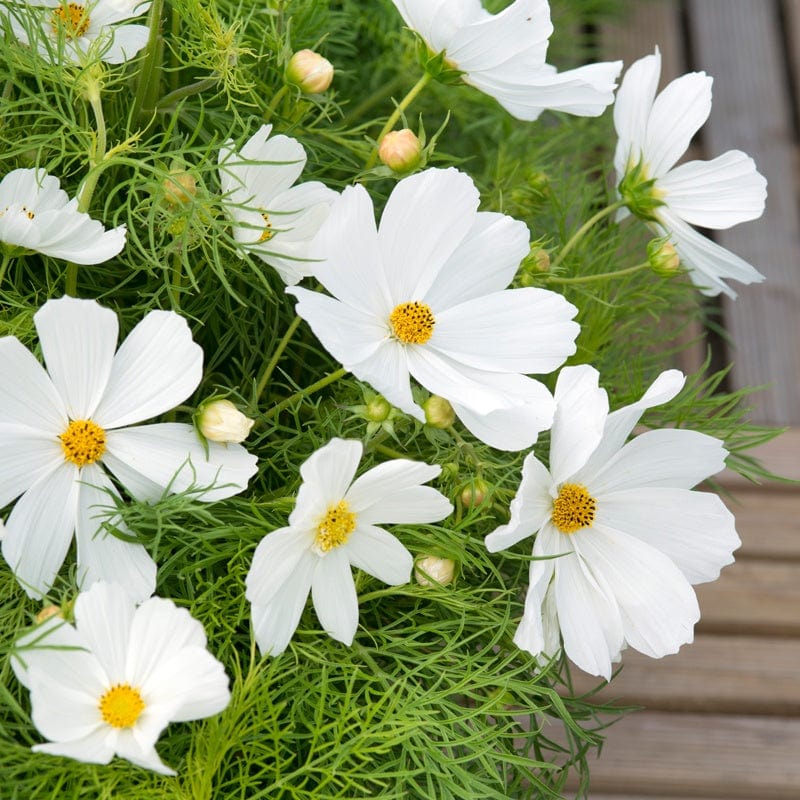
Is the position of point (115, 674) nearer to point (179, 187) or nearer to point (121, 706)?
point (121, 706)

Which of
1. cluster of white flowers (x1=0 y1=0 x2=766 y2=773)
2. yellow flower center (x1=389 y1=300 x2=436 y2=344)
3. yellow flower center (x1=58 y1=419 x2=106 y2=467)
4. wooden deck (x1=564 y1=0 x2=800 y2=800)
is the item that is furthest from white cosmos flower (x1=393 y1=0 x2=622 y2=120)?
wooden deck (x1=564 y1=0 x2=800 y2=800)

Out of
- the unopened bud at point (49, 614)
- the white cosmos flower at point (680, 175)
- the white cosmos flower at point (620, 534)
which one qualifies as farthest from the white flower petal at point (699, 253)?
the unopened bud at point (49, 614)

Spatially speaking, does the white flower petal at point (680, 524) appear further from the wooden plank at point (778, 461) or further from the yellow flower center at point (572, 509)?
the wooden plank at point (778, 461)

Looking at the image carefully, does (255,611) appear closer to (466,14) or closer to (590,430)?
(590,430)

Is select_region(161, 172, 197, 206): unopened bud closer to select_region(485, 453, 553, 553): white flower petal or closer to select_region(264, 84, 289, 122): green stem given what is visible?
select_region(264, 84, 289, 122): green stem

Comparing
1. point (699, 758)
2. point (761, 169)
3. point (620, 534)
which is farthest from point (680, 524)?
point (761, 169)

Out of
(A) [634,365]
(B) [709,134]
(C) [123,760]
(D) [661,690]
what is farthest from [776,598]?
(C) [123,760]

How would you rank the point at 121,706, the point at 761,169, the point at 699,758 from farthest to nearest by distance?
the point at 761,169, the point at 699,758, the point at 121,706
